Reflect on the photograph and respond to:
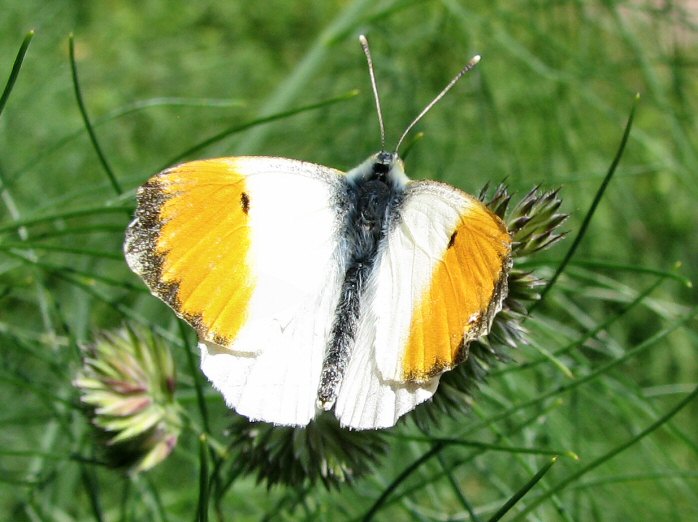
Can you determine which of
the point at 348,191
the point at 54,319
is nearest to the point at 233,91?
the point at 54,319

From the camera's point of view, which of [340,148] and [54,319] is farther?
[340,148]

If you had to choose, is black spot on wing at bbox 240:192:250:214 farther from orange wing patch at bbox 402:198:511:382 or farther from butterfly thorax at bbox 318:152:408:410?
orange wing patch at bbox 402:198:511:382

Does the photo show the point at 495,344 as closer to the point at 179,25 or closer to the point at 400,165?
the point at 400,165

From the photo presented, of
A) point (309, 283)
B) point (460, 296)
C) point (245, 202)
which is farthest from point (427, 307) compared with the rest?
point (245, 202)

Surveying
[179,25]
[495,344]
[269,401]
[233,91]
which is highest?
[179,25]

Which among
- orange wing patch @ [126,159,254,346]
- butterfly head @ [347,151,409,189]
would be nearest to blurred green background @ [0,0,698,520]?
orange wing patch @ [126,159,254,346]

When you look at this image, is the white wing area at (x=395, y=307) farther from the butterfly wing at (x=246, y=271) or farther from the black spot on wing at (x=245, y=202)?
the black spot on wing at (x=245, y=202)
